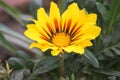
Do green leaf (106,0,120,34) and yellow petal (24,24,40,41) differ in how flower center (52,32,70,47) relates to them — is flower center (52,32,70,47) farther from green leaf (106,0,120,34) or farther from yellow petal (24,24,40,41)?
green leaf (106,0,120,34)

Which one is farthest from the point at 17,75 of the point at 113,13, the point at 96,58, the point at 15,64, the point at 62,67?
the point at 113,13

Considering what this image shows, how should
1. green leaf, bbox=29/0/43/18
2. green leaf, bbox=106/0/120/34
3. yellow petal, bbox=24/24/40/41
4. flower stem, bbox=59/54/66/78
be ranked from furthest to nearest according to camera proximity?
1. green leaf, bbox=29/0/43/18
2. green leaf, bbox=106/0/120/34
3. flower stem, bbox=59/54/66/78
4. yellow petal, bbox=24/24/40/41

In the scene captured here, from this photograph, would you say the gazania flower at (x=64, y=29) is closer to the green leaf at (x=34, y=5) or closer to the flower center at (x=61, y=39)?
the flower center at (x=61, y=39)

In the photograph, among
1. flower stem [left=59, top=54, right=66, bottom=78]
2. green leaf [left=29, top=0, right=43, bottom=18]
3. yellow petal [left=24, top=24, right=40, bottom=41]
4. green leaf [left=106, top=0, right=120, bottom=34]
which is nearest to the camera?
yellow petal [left=24, top=24, right=40, bottom=41]

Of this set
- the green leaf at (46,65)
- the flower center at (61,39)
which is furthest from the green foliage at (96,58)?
the flower center at (61,39)

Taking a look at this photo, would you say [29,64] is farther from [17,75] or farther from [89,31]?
[89,31]

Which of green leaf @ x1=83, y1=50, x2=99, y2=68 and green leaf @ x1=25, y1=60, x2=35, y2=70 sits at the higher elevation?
green leaf @ x1=25, y1=60, x2=35, y2=70

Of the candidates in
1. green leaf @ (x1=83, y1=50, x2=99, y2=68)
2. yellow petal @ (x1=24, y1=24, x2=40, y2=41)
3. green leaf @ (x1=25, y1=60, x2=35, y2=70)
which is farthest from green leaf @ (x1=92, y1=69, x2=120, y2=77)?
yellow petal @ (x1=24, y1=24, x2=40, y2=41)
